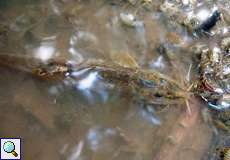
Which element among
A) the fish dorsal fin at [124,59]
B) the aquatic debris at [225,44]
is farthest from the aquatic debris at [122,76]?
the aquatic debris at [225,44]

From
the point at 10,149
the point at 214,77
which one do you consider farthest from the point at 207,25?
the point at 10,149

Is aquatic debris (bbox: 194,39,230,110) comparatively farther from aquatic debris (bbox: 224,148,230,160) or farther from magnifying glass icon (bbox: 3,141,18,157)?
magnifying glass icon (bbox: 3,141,18,157)

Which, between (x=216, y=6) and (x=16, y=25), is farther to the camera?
(x=216, y=6)

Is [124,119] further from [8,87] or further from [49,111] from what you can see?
[8,87]

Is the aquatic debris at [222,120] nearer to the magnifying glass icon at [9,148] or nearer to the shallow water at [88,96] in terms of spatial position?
the shallow water at [88,96]

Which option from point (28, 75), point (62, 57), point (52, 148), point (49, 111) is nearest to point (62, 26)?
point (62, 57)

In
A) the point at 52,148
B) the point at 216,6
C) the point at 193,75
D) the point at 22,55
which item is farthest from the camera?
the point at 216,6

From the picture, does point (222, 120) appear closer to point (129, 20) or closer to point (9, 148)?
point (129, 20)
